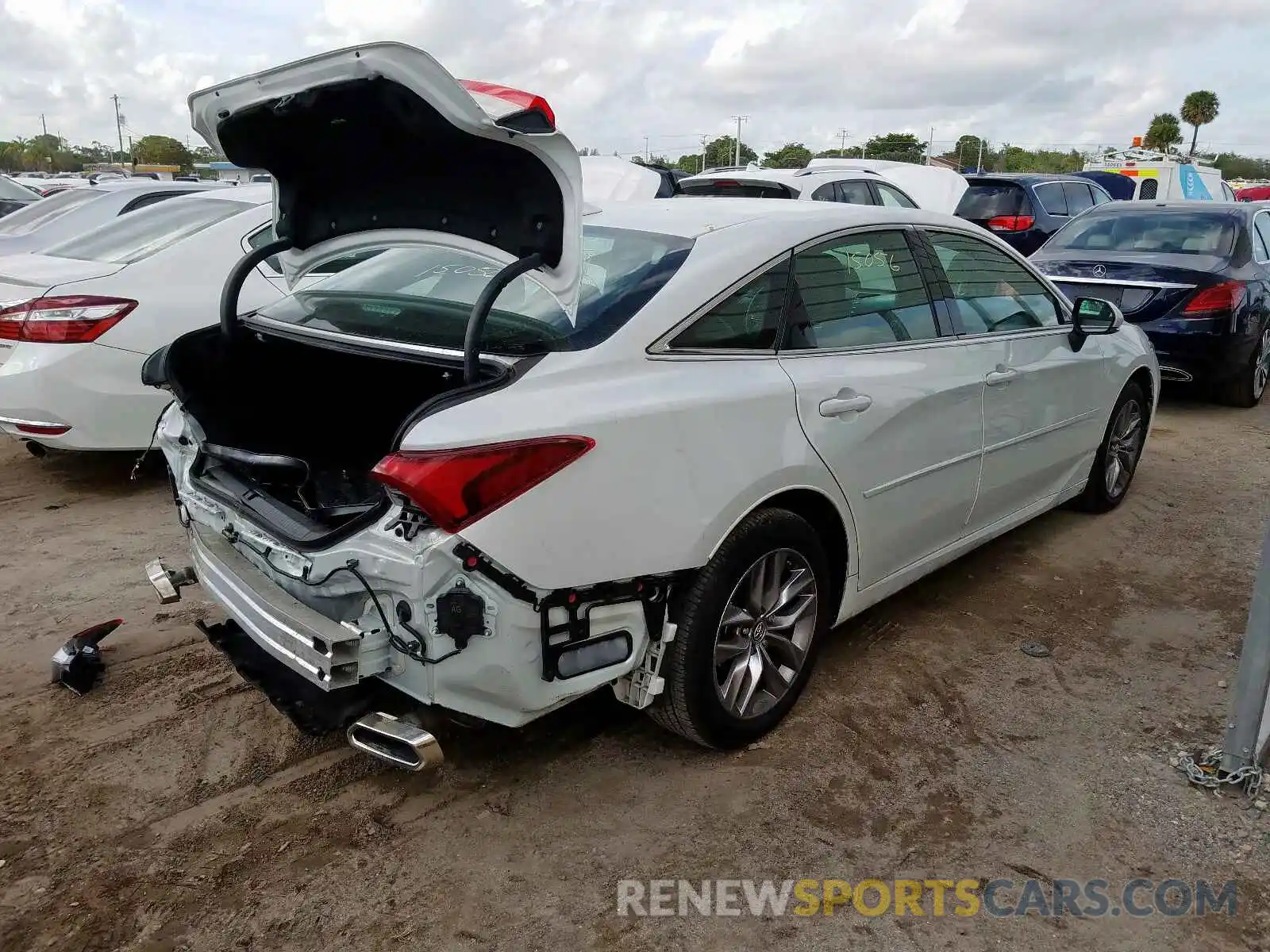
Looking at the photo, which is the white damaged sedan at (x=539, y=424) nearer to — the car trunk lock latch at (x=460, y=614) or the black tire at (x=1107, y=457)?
the car trunk lock latch at (x=460, y=614)

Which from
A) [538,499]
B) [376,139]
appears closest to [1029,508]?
[538,499]

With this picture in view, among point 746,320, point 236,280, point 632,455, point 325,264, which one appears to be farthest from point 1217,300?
point 236,280

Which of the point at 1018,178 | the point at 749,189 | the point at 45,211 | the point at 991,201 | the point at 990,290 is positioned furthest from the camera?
the point at 991,201

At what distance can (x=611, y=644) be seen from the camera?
2.45 metres

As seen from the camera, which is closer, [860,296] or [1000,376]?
[860,296]

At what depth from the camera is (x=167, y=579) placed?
10.2ft

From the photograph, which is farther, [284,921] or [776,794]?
[776,794]

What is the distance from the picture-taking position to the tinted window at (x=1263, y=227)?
7844 millimetres

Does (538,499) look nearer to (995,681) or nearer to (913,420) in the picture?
(913,420)

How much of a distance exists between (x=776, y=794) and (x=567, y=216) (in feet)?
5.67

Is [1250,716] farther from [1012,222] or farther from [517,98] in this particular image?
[1012,222]

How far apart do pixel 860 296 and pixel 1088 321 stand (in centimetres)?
176

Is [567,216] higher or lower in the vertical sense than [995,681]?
higher

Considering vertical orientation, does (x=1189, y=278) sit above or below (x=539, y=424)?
above
